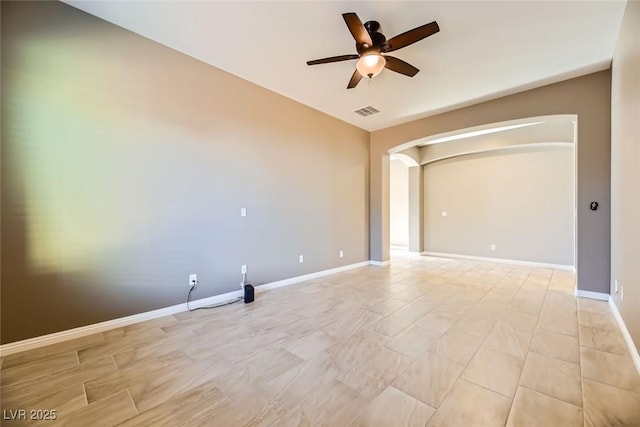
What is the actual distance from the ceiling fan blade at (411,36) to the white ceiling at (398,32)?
289 millimetres

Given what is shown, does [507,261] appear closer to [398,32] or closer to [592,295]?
[592,295]

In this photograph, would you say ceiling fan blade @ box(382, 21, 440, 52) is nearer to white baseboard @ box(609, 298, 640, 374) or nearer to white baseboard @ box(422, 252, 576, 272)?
white baseboard @ box(609, 298, 640, 374)

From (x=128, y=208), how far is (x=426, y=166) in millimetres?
7033

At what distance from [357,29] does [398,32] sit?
701mm

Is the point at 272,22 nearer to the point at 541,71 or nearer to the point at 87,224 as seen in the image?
the point at 87,224

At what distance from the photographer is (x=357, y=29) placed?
7.23 feet

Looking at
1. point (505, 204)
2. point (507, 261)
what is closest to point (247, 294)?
point (507, 261)

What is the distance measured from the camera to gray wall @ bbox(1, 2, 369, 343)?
2125mm

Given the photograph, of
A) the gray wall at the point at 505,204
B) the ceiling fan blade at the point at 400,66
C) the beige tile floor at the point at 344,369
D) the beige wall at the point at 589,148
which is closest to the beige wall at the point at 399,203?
the gray wall at the point at 505,204

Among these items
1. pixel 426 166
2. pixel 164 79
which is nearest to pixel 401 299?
pixel 164 79

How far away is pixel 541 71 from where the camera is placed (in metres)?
3.29

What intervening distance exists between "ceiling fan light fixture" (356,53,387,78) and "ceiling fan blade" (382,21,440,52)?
0.30 ft

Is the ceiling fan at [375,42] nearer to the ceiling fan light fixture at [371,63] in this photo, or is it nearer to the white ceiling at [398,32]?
the ceiling fan light fixture at [371,63]

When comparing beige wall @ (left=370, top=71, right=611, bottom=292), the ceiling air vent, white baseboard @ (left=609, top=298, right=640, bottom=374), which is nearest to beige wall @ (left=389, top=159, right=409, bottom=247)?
the ceiling air vent
